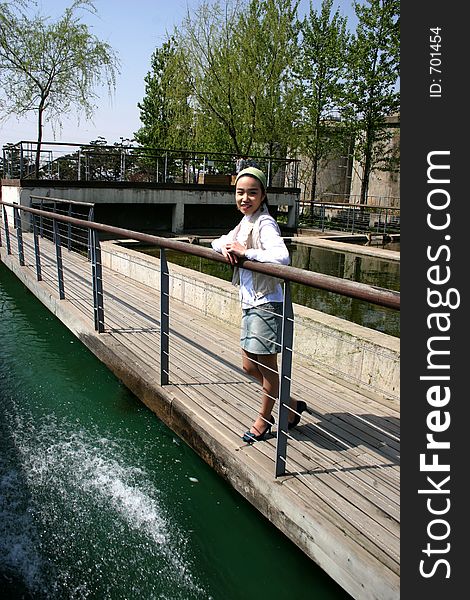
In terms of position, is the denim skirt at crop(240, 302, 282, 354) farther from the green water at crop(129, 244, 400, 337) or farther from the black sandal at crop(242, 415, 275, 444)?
the green water at crop(129, 244, 400, 337)

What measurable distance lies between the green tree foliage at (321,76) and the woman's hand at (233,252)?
20.2 m

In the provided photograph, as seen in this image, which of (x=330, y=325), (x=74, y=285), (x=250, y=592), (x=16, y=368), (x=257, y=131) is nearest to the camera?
(x=250, y=592)

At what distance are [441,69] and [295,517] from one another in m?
2.07

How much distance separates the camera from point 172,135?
2273cm

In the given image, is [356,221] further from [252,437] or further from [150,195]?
[252,437]

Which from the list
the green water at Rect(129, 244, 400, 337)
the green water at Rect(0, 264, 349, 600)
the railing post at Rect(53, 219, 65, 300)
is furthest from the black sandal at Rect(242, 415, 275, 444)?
the railing post at Rect(53, 219, 65, 300)

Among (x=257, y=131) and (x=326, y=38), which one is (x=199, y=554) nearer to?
(x=257, y=131)

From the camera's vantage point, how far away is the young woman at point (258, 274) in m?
2.91

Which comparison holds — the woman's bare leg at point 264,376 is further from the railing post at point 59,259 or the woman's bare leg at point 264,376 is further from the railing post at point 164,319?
the railing post at point 59,259

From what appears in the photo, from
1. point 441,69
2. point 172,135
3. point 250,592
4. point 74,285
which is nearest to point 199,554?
point 250,592

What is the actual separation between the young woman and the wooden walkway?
380 mm

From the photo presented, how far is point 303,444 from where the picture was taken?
3.28m

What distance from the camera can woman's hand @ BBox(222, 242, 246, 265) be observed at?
9.44 ft

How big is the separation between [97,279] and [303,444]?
299 cm
